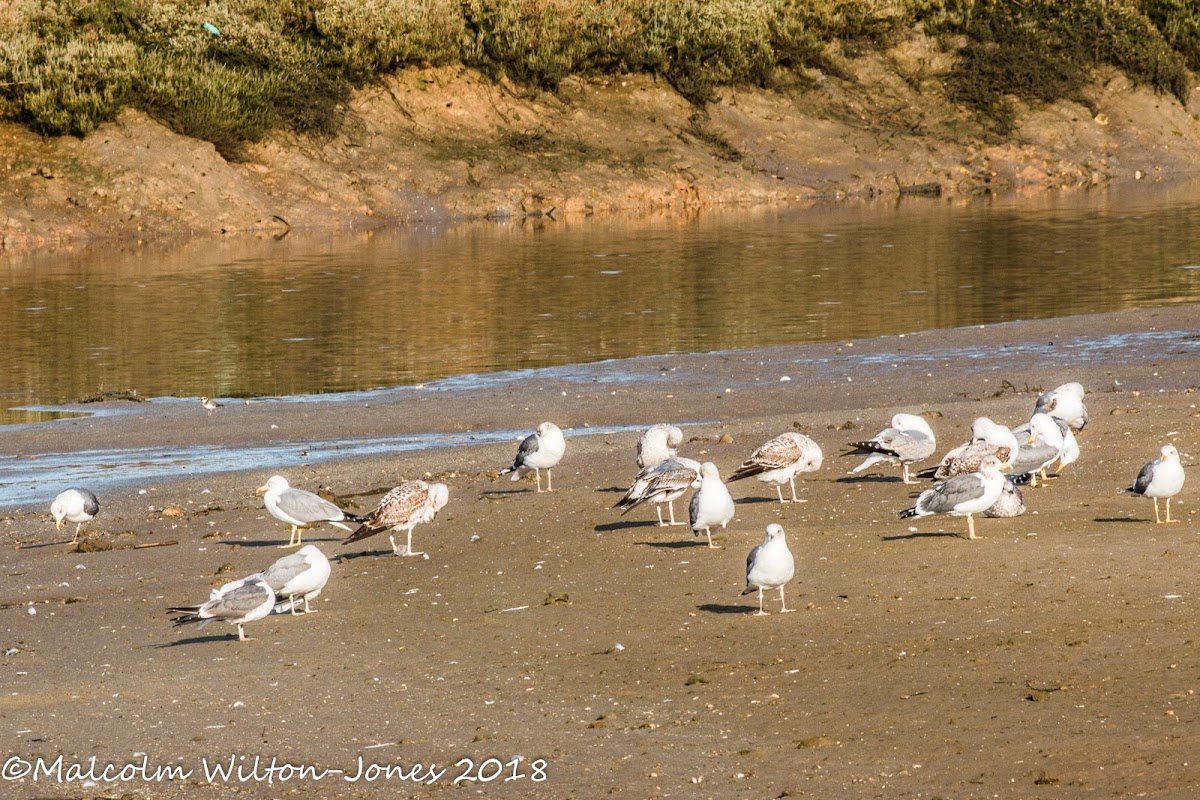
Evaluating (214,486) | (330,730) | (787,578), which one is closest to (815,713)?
(787,578)

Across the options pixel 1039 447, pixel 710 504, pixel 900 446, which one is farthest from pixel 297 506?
pixel 1039 447

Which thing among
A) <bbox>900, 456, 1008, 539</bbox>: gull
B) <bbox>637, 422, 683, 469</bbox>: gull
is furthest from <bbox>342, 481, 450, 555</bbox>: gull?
<bbox>900, 456, 1008, 539</bbox>: gull

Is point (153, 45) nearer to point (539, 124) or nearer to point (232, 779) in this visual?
point (539, 124)

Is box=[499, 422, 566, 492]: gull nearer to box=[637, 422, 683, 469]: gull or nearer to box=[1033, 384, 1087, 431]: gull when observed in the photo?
box=[637, 422, 683, 469]: gull

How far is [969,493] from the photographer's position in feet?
34.7

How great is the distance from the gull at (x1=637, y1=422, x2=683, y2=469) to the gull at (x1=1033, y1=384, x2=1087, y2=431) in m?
3.11

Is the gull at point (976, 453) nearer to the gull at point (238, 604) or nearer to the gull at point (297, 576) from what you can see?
the gull at point (297, 576)

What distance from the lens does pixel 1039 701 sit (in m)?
7.41

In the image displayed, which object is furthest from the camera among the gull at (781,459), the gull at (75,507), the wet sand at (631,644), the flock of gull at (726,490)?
the gull at (75,507)

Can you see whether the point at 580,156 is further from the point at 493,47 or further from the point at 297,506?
the point at 297,506

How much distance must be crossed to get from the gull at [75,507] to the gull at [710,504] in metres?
4.92

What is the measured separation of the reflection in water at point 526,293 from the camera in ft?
78.6

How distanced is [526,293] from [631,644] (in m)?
23.3

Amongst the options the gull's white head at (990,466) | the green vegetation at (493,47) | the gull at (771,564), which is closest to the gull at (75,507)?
the gull at (771,564)
